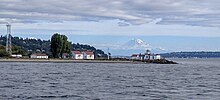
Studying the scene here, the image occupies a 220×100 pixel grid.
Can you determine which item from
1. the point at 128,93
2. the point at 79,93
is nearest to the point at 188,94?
the point at 128,93

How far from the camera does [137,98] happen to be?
36531mm

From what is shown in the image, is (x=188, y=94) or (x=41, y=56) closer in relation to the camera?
(x=188, y=94)

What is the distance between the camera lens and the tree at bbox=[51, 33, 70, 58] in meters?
174

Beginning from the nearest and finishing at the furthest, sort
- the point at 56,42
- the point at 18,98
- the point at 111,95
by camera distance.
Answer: the point at 18,98
the point at 111,95
the point at 56,42

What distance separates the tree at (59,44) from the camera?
→ 17412 cm

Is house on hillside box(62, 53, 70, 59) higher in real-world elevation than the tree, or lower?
lower

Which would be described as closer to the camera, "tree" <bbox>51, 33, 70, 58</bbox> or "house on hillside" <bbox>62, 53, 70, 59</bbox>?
"tree" <bbox>51, 33, 70, 58</bbox>

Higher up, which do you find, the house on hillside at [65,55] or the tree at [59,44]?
the tree at [59,44]

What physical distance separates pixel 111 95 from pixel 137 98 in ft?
8.39

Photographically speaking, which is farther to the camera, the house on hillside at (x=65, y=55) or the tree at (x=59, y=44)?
the house on hillside at (x=65, y=55)

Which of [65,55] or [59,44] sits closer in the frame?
[59,44]

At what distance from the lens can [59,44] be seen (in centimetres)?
17450

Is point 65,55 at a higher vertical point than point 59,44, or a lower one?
lower

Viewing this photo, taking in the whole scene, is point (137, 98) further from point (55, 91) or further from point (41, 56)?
point (41, 56)
